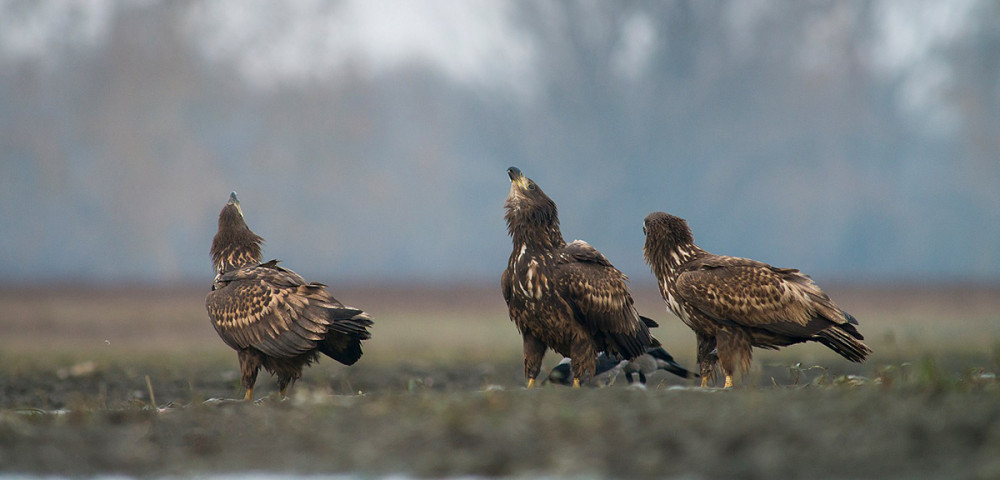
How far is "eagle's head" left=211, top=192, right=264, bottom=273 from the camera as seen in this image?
38.5 feet

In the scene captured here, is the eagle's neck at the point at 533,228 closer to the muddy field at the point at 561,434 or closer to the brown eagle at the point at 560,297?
the brown eagle at the point at 560,297

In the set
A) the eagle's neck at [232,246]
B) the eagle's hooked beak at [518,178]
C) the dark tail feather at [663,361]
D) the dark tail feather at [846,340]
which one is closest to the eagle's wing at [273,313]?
the eagle's neck at [232,246]

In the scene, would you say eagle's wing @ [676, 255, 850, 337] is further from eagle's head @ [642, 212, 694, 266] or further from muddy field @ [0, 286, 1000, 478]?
muddy field @ [0, 286, 1000, 478]

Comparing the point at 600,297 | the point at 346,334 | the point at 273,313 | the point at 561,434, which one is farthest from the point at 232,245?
the point at 561,434

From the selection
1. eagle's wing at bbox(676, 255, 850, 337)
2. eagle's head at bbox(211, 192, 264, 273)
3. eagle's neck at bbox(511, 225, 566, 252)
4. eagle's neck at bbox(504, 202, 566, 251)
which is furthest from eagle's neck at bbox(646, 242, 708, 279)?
eagle's head at bbox(211, 192, 264, 273)

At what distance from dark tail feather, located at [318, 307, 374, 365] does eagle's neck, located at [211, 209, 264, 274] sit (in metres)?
1.68

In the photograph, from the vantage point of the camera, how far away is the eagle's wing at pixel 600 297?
32.4ft

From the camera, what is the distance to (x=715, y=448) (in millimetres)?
5375

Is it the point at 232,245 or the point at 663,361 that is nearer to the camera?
the point at 663,361

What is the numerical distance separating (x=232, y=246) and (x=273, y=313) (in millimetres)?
1777

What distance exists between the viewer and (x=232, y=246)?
11.8m

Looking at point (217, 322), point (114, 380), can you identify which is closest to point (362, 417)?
point (217, 322)

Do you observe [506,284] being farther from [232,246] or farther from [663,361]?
[232,246]

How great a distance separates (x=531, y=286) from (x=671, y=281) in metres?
1.67
